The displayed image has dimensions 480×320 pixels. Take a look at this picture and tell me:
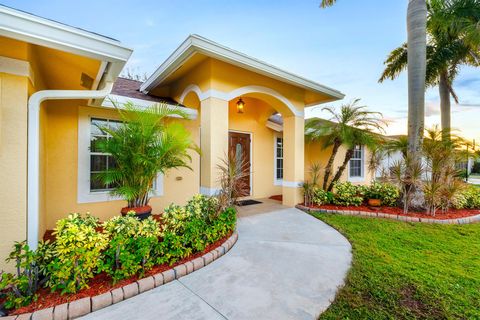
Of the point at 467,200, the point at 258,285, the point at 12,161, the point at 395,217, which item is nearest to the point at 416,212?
the point at 395,217

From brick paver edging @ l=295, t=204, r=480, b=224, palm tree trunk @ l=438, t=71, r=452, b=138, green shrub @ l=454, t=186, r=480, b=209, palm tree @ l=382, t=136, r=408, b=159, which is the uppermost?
palm tree trunk @ l=438, t=71, r=452, b=138

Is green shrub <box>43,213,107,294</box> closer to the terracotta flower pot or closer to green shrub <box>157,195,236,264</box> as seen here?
green shrub <box>157,195,236,264</box>

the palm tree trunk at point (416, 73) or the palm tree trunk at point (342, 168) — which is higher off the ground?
the palm tree trunk at point (416, 73)

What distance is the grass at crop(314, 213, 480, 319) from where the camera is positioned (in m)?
2.49

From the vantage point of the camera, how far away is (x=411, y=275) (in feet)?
10.6

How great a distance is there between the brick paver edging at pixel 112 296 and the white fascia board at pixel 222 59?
4.23 meters

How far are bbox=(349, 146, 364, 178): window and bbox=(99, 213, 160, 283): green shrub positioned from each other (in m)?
11.5

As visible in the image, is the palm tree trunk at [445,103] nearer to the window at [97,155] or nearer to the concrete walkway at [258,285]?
the concrete walkway at [258,285]

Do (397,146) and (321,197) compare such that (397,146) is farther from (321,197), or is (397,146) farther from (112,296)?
(112,296)

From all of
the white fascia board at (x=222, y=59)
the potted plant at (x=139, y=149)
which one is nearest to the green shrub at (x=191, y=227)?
Result: the potted plant at (x=139, y=149)

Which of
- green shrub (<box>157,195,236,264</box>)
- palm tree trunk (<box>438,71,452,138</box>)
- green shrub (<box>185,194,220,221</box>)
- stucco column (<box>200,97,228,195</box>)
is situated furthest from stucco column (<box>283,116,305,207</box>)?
palm tree trunk (<box>438,71,452,138</box>)

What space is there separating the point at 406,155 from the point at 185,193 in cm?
753

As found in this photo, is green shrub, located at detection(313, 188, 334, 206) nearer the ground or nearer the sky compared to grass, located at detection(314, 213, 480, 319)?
nearer the sky

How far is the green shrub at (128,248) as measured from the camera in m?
2.83
